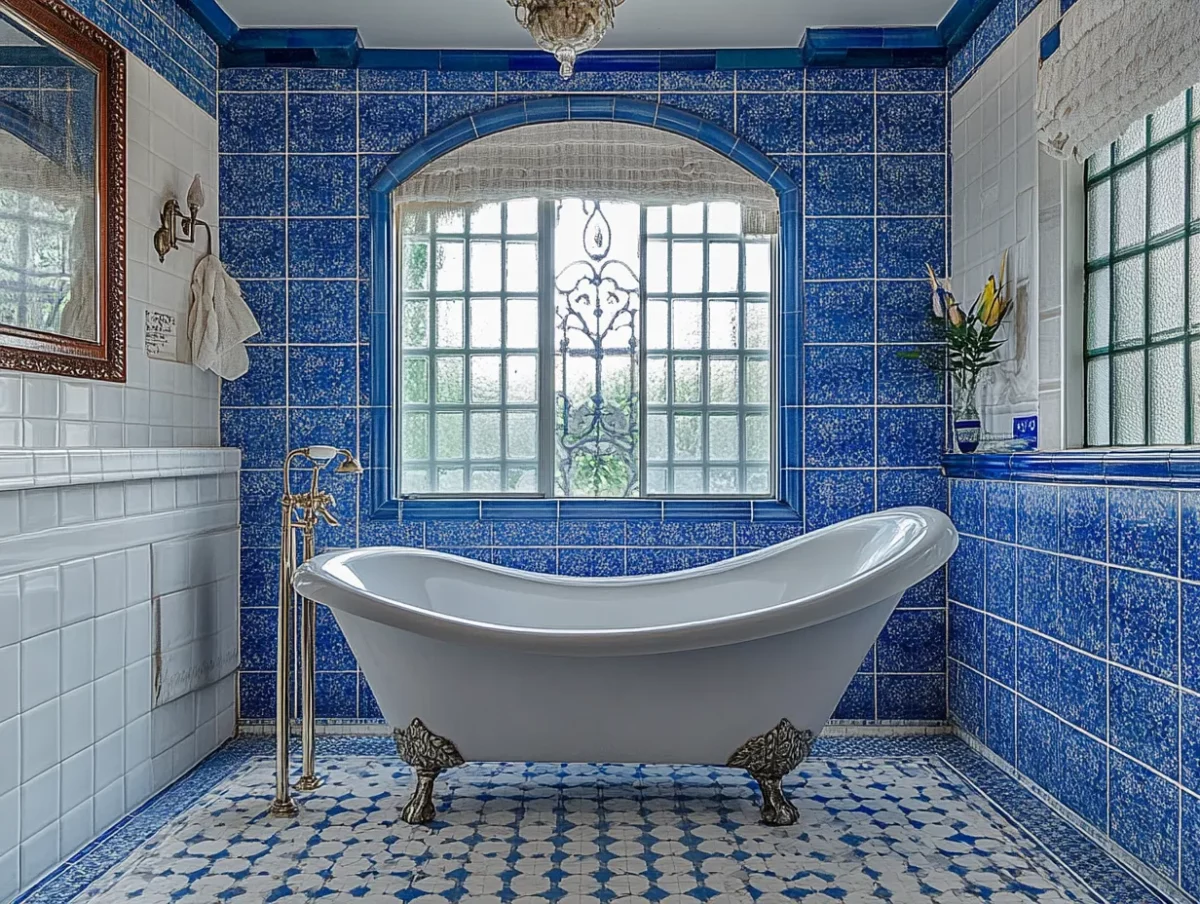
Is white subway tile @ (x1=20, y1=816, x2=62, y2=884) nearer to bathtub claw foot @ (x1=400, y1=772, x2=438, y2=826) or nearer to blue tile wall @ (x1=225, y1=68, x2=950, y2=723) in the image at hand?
bathtub claw foot @ (x1=400, y1=772, x2=438, y2=826)

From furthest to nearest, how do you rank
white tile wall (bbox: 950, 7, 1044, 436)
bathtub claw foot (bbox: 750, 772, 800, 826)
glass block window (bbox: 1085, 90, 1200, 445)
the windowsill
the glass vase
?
the windowsill, the glass vase, white tile wall (bbox: 950, 7, 1044, 436), bathtub claw foot (bbox: 750, 772, 800, 826), glass block window (bbox: 1085, 90, 1200, 445)

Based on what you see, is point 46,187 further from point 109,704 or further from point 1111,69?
point 1111,69

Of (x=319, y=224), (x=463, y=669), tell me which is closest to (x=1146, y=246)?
(x=463, y=669)

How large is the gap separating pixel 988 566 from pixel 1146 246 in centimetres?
111

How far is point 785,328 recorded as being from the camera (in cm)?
356

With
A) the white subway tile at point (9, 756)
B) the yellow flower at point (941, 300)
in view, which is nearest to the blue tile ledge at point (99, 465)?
the white subway tile at point (9, 756)

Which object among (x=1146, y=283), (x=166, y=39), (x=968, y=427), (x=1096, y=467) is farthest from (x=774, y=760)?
(x=166, y=39)

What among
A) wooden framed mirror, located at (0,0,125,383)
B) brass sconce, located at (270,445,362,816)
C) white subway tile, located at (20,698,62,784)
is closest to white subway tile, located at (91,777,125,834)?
white subway tile, located at (20,698,62,784)

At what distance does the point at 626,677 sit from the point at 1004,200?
1.93 metres

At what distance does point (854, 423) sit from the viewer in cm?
354

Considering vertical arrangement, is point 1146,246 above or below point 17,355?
above

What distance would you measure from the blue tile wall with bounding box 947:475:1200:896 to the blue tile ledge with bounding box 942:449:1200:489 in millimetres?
27

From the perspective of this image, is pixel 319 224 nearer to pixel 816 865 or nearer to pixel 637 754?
pixel 637 754

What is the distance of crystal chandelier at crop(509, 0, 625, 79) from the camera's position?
2260 millimetres
